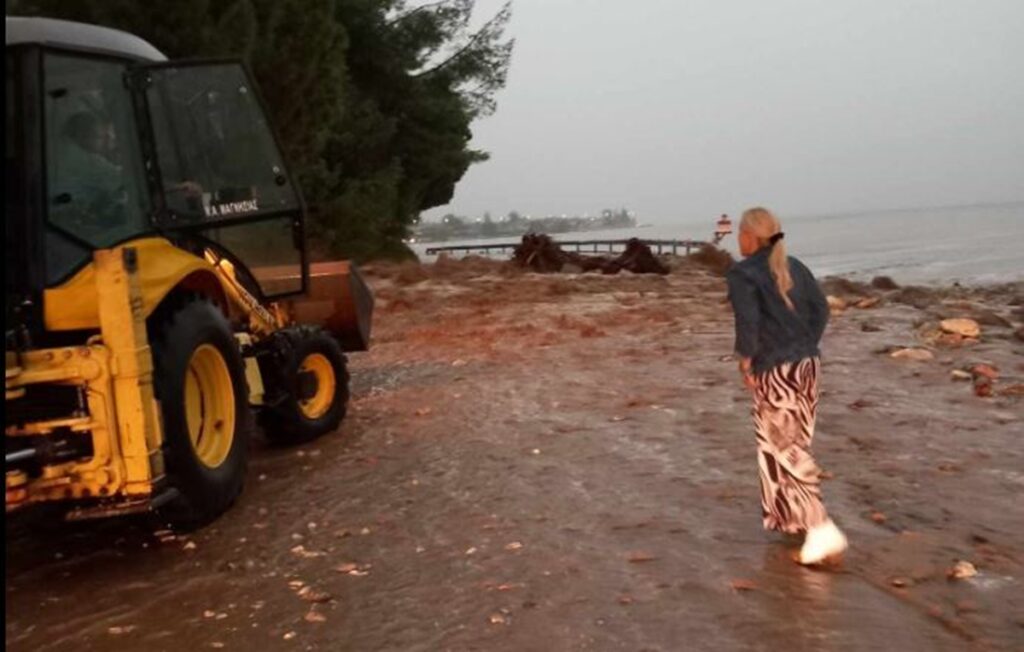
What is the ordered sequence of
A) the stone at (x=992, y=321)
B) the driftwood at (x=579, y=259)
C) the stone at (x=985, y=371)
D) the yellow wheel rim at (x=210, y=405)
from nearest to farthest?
the yellow wheel rim at (x=210, y=405) < the stone at (x=985, y=371) < the stone at (x=992, y=321) < the driftwood at (x=579, y=259)

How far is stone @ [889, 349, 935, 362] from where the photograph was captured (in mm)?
12555

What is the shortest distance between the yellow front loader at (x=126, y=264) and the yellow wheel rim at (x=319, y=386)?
1.26 m

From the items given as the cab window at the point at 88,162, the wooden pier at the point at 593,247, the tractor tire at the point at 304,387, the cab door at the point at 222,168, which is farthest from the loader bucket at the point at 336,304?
the wooden pier at the point at 593,247

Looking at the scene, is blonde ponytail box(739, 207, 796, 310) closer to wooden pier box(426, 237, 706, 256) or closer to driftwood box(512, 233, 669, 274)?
driftwood box(512, 233, 669, 274)

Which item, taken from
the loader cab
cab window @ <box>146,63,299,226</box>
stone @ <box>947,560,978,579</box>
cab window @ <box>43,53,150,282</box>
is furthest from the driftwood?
stone @ <box>947,560,978,579</box>

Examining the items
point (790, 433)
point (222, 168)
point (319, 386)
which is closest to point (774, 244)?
point (790, 433)

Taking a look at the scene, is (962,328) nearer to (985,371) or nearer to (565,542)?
(985,371)

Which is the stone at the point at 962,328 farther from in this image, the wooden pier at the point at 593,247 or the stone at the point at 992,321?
the wooden pier at the point at 593,247

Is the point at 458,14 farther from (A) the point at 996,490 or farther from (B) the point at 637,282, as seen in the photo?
(A) the point at 996,490

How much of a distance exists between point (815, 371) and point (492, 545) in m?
1.85

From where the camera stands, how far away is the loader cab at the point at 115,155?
5.58m

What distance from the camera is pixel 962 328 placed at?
1478cm

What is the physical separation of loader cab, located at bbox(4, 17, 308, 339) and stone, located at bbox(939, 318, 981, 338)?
10272 mm

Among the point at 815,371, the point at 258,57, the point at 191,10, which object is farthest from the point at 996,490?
the point at 258,57
